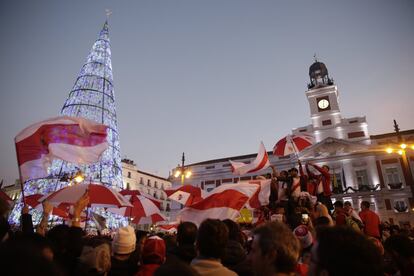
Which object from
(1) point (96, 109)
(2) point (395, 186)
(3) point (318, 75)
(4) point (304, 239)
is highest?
(3) point (318, 75)

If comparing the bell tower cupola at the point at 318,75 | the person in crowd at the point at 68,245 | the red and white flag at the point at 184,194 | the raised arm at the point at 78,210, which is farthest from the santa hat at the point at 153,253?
the bell tower cupola at the point at 318,75

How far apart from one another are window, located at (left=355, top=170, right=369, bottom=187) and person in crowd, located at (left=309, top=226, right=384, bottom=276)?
39864 millimetres

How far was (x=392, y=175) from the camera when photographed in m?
35.6

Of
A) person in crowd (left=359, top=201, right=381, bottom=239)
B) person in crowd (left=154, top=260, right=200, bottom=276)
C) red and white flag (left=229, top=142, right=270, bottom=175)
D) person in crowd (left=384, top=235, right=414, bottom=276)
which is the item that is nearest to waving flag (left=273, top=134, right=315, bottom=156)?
red and white flag (left=229, top=142, right=270, bottom=175)

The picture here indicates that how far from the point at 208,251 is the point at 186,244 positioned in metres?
0.81

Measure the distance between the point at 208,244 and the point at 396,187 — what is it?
38.7 m

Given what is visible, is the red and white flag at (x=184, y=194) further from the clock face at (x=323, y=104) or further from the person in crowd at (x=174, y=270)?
the clock face at (x=323, y=104)

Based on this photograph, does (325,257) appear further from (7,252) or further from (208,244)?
(7,252)

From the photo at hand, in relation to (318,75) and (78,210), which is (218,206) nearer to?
(78,210)

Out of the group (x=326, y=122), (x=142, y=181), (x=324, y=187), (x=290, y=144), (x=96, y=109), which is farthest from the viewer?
(x=142, y=181)

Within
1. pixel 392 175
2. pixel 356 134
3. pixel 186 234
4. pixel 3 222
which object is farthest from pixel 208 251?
pixel 356 134

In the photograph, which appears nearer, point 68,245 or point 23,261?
point 23,261

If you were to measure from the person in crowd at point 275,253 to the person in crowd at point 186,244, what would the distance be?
1.54m

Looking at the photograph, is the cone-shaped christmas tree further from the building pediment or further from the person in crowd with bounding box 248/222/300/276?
the building pediment
